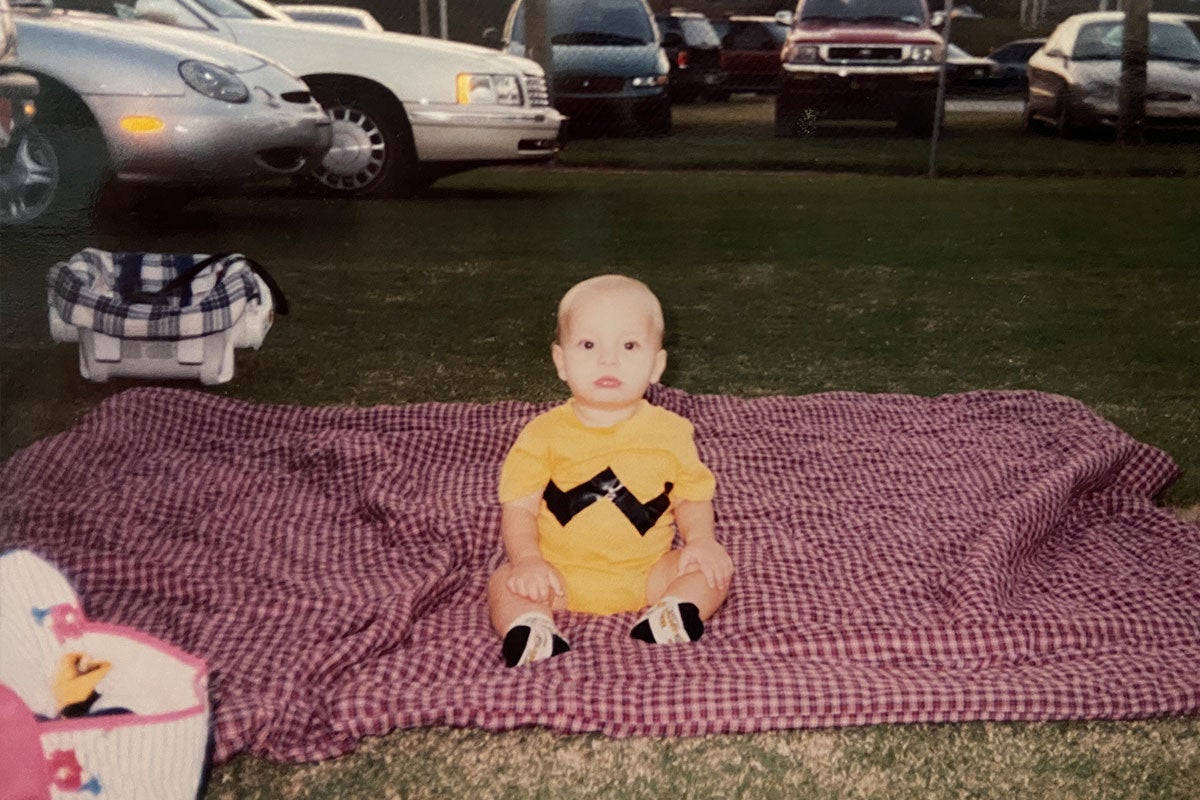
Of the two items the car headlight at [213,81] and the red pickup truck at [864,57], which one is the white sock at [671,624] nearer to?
the car headlight at [213,81]

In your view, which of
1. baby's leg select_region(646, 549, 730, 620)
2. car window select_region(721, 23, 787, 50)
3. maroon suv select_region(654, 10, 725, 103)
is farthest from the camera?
car window select_region(721, 23, 787, 50)

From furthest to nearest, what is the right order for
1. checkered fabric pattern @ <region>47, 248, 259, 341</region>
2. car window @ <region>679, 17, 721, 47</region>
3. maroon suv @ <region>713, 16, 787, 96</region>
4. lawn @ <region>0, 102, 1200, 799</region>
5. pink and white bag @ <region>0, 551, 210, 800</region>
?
1. maroon suv @ <region>713, 16, 787, 96</region>
2. car window @ <region>679, 17, 721, 47</region>
3. checkered fabric pattern @ <region>47, 248, 259, 341</region>
4. lawn @ <region>0, 102, 1200, 799</region>
5. pink and white bag @ <region>0, 551, 210, 800</region>

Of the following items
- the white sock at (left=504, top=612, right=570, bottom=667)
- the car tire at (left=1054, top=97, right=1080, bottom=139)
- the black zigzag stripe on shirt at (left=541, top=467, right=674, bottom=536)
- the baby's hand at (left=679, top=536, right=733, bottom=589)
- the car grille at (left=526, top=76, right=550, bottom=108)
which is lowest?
the car tire at (left=1054, top=97, right=1080, bottom=139)

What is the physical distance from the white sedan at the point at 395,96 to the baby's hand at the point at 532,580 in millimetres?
5639

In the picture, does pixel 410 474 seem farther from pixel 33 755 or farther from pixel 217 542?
pixel 33 755

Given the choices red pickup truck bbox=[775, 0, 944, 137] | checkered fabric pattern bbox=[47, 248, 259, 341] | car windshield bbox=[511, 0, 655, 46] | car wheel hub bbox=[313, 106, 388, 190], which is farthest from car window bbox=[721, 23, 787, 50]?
checkered fabric pattern bbox=[47, 248, 259, 341]

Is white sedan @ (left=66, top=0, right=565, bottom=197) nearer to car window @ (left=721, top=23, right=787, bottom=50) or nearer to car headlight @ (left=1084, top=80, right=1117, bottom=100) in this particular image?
car headlight @ (left=1084, top=80, right=1117, bottom=100)

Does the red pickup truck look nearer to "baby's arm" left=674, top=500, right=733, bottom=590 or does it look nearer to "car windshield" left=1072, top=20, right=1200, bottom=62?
"car windshield" left=1072, top=20, right=1200, bottom=62

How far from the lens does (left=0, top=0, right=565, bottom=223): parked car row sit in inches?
222

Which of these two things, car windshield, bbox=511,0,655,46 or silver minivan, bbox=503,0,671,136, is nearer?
car windshield, bbox=511,0,655,46

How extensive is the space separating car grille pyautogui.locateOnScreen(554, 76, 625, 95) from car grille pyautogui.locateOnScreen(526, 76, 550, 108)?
8.37 feet

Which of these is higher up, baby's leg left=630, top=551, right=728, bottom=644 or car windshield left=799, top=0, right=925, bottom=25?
car windshield left=799, top=0, right=925, bottom=25

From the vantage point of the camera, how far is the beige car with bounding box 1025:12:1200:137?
12367mm

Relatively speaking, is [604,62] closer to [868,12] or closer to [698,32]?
[868,12]
